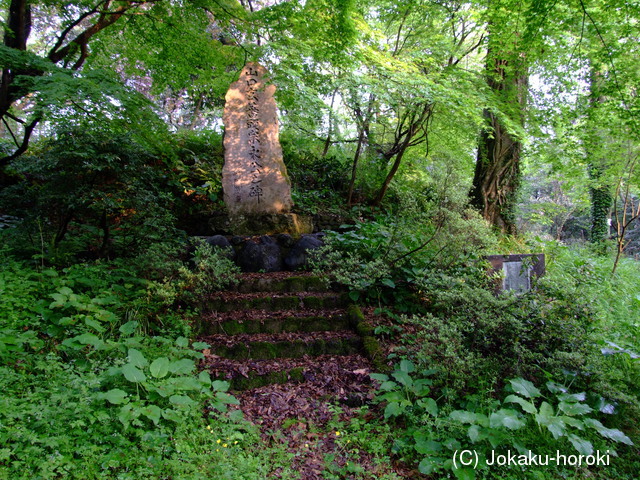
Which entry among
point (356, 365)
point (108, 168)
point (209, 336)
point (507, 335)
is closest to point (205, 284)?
point (209, 336)

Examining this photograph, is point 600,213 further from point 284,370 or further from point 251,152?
point 284,370

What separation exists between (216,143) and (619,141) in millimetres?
7962

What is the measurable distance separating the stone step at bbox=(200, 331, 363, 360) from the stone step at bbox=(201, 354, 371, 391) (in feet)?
0.26

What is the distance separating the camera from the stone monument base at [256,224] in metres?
6.14

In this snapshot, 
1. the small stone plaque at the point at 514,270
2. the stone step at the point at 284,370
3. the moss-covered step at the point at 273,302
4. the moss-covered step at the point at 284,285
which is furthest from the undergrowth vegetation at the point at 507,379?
the moss-covered step at the point at 284,285

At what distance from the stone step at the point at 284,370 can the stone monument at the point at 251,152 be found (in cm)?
311

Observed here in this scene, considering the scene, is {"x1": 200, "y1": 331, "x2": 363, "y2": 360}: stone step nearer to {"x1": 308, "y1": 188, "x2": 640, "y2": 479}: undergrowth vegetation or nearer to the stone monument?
{"x1": 308, "y1": 188, "x2": 640, "y2": 479}: undergrowth vegetation

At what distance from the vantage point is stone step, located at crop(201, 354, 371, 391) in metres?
3.21

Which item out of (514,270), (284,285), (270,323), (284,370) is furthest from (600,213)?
(284,370)

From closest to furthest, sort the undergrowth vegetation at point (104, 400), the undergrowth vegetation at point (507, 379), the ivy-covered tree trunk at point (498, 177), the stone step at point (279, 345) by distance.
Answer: the undergrowth vegetation at point (104, 400) < the undergrowth vegetation at point (507, 379) < the stone step at point (279, 345) < the ivy-covered tree trunk at point (498, 177)

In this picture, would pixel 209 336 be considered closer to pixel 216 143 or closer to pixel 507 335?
pixel 507 335

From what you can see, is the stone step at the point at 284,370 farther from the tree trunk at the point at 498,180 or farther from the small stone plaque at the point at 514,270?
the tree trunk at the point at 498,180

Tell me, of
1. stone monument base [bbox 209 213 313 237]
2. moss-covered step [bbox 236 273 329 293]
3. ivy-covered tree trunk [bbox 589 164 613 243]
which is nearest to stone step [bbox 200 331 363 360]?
moss-covered step [bbox 236 273 329 293]

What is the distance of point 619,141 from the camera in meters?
5.84
